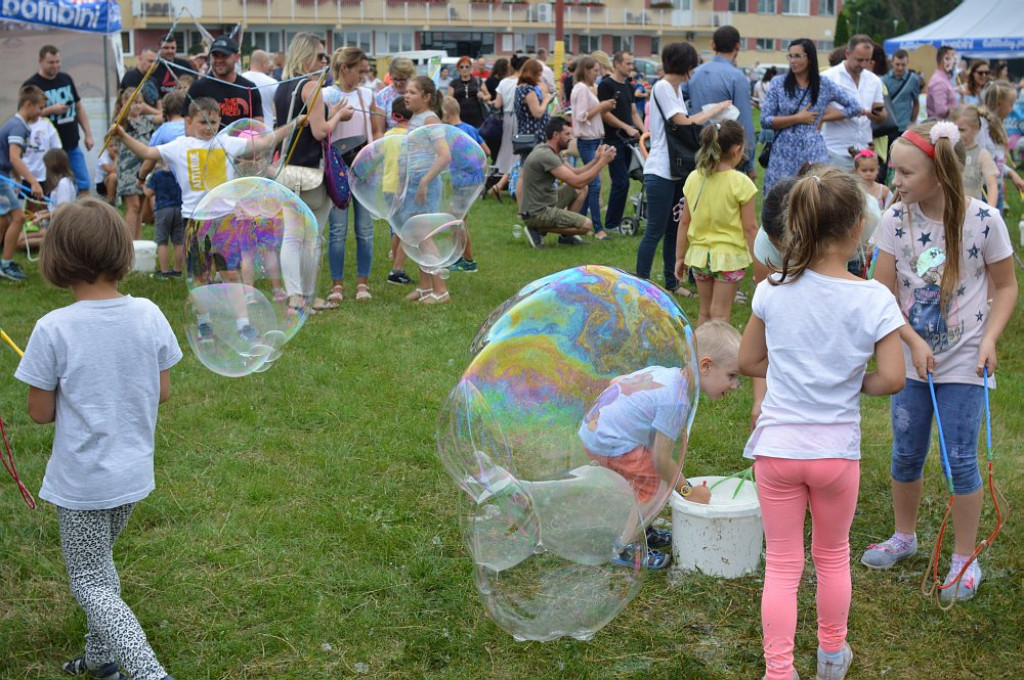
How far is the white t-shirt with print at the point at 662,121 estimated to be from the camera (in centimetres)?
769

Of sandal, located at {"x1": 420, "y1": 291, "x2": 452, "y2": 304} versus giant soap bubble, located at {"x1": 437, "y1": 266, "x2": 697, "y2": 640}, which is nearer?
giant soap bubble, located at {"x1": 437, "y1": 266, "x2": 697, "y2": 640}

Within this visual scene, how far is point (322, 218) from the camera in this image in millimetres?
Result: 7766

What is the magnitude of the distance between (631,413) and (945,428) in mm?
1259

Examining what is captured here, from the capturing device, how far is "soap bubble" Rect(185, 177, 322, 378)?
5.45 meters

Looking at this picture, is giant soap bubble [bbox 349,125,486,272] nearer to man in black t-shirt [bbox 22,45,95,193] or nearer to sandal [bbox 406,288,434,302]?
sandal [bbox 406,288,434,302]

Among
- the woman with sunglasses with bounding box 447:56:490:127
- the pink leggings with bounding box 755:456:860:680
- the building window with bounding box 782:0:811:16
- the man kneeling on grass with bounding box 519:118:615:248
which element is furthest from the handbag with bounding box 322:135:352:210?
the building window with bounding box 782:0:811:16

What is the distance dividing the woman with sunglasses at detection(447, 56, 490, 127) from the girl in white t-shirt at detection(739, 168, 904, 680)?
1238 cm

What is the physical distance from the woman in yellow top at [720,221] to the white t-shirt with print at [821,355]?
2850 millimetres

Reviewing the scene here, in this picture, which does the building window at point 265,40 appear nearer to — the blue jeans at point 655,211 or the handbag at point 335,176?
the handbag at point 335,176

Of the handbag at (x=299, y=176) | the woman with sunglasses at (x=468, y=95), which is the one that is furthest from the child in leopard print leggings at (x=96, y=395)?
the woman with sunglasses at (x=468, y=95)

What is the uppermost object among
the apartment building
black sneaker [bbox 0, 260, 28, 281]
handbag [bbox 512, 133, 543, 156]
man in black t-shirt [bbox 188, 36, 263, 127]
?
the apartment building

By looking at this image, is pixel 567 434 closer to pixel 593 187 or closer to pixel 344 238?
pixel 344 238

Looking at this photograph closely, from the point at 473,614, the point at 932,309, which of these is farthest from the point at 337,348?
the point at 932,309

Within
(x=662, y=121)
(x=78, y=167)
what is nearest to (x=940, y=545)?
(x=662, y=121)
